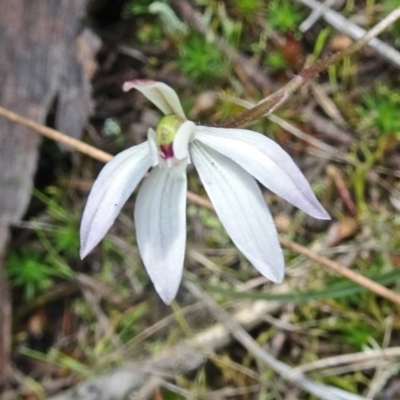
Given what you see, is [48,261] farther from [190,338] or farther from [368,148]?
[368,148]

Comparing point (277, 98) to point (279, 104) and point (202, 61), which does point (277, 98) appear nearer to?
point (279, 104)

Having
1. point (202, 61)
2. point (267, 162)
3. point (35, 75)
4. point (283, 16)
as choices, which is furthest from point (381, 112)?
point (35, 75)

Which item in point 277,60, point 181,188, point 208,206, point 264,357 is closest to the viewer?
point 181,188

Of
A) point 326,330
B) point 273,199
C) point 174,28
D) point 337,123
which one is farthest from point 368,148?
point 174,28

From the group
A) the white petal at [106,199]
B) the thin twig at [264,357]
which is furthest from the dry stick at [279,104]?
the thin twig at [264,357]

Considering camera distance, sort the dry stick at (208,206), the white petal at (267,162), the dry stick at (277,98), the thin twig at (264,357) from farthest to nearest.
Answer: the thin twig at (264,357), the dry stick at (208,206), the dry stick at (277,98), the white petal at (267,162)

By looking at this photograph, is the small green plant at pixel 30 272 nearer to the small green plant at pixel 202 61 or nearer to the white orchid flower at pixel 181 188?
the small green plant at pixel 202 61
